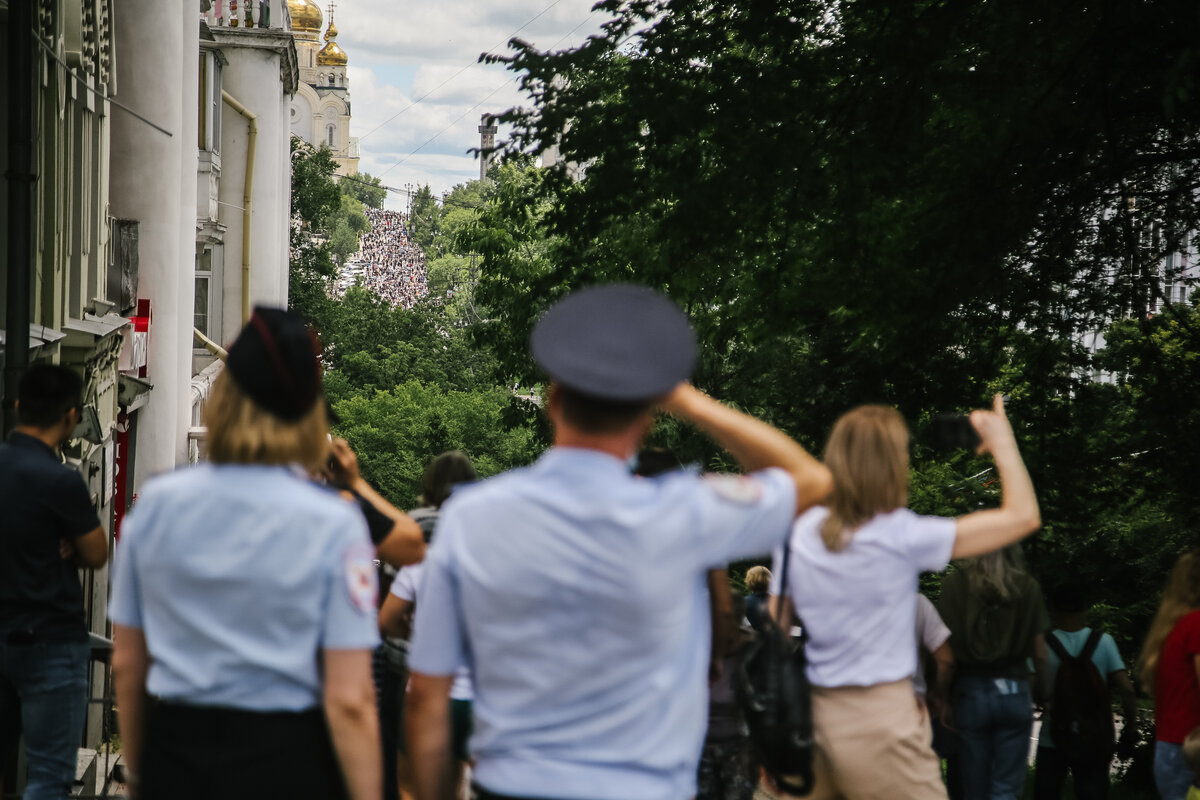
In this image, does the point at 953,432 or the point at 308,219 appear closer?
the point at 953,432

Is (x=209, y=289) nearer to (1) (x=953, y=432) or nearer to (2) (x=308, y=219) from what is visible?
(2) (x=308, y=219)

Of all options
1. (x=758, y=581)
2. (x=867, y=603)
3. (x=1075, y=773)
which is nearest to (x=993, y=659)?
(x=1075, y=773)

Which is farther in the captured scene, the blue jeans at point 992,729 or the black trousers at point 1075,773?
the black trousers at point 1075,773

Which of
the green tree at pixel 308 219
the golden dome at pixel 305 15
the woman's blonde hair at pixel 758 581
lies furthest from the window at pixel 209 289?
the golden dome at pixel 305 15

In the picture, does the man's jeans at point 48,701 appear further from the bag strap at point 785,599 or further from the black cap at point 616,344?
the black cap at point 616,344

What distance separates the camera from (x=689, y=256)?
12.1 meters

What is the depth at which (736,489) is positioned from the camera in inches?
102

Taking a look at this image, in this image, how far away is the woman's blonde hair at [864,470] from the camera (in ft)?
13.2

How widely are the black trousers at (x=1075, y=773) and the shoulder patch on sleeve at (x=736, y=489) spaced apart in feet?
16.0

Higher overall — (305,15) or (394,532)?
(305,15)

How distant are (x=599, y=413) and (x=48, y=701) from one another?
338 centimetres

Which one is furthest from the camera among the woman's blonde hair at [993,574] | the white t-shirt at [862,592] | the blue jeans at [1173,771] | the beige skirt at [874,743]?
the woman's blonde hair at [993,574]

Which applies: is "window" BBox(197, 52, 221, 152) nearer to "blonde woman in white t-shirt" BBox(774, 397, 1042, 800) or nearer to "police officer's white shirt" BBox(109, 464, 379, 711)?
"blonde woman in white t-shirt" BBox(774, 397, 1042, 800)

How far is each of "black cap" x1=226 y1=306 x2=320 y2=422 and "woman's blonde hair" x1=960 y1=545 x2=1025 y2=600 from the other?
12.9 ft
